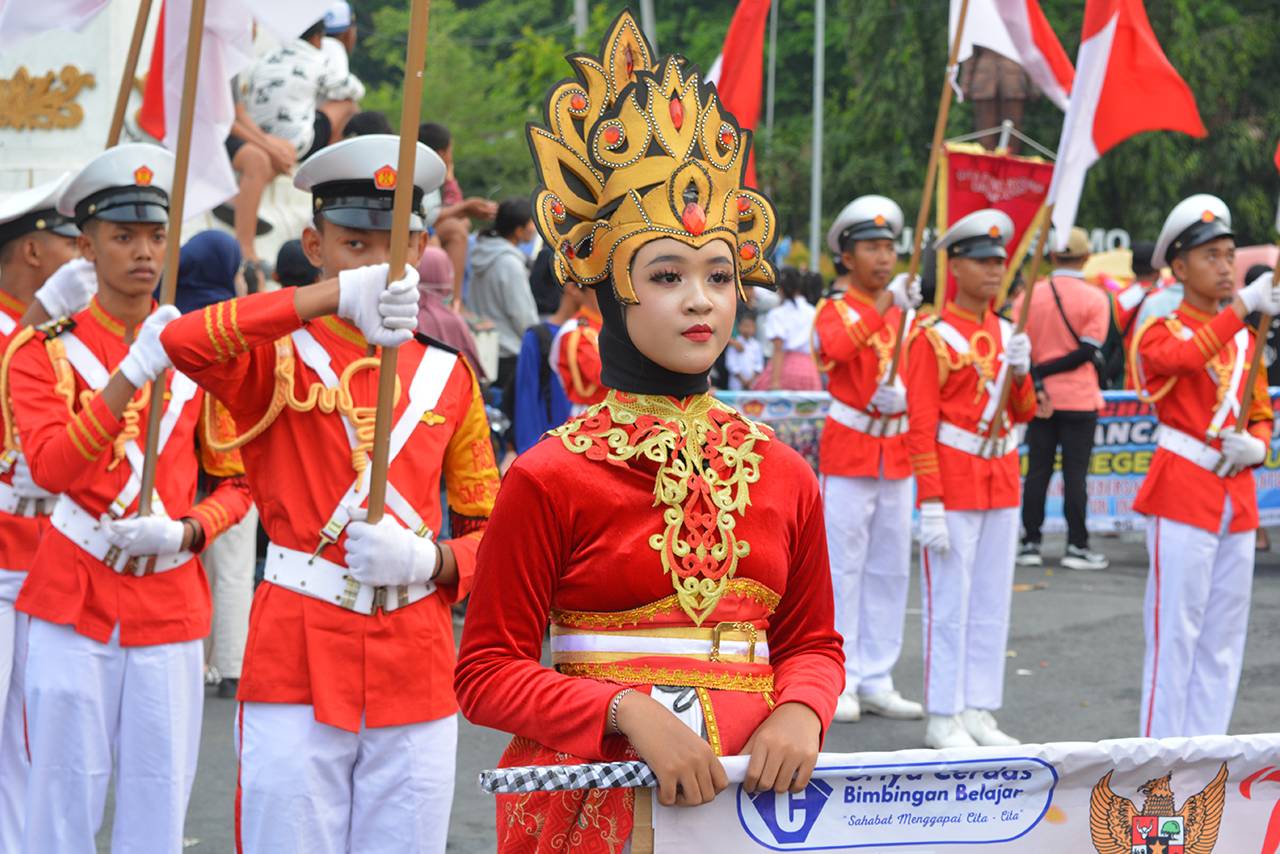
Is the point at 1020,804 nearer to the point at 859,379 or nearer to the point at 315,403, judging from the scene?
the point at 315,403

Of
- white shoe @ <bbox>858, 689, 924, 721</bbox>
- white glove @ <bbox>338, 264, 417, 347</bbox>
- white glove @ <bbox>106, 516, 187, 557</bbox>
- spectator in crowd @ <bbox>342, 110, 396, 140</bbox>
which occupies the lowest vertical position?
white shoe @ <bbox>858, 689, 924, 721</bbox>

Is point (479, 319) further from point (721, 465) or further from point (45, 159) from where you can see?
point (721, 465)

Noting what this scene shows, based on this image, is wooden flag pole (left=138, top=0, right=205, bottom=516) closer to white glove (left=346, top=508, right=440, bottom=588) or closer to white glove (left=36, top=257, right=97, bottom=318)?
white glove (left=36, top=257, right=97, bottom=318)

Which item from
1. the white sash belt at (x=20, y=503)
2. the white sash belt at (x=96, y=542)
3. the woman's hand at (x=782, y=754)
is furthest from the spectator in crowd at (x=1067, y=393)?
the woman's hand at (x=782, y=754)

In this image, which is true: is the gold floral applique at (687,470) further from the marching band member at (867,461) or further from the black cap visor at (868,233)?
the black cap visor at (868,233)

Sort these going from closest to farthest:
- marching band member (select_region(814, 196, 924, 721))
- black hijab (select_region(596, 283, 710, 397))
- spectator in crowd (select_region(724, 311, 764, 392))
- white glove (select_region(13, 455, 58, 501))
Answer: black hijab (select_region(596, 283, 710, 397))
white glove (select_region(13, 455, 58, 501))
marching band member (select_region(814, 196, 924, 721))
spectator in crowd (select_region(724, 311, 764, 392))

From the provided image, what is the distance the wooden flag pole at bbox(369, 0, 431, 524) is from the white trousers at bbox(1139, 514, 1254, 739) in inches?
170

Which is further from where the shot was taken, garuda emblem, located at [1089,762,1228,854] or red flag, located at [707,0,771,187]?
red flag, located at [707,0,771,187]

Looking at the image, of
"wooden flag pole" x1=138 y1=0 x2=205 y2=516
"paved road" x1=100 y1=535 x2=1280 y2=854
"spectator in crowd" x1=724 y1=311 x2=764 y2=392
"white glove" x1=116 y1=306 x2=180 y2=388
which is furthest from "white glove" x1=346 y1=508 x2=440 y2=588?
"spectator in crowd" x1=724 y1=311 x2=764 y2=392

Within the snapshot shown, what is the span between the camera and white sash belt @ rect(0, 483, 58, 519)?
17.4ft

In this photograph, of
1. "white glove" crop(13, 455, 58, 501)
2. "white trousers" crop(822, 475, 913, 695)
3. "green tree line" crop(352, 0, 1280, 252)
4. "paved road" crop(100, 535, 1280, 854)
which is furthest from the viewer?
"green tree line" crop(352, 0, 1280, 252)

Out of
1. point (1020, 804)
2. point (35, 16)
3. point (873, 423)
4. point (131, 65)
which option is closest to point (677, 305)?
point (1020, 804)

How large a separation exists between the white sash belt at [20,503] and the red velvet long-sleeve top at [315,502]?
56.1 inches

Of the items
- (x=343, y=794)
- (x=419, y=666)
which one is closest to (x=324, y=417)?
(x=419, y=666)
